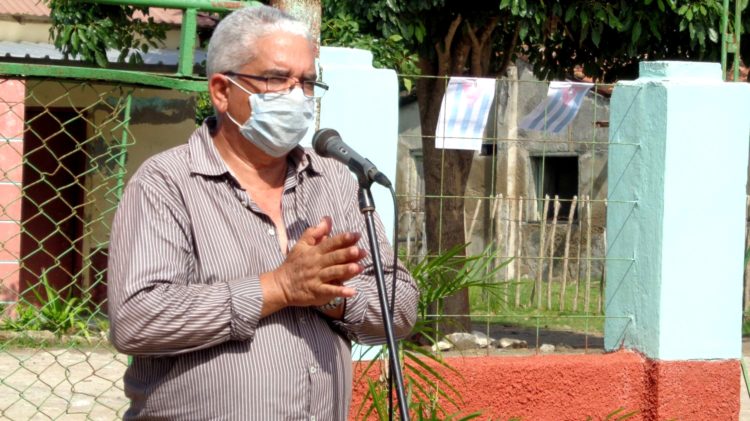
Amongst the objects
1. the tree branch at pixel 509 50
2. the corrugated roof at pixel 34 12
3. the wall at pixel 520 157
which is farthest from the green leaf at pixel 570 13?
the wall at pixel 520 157

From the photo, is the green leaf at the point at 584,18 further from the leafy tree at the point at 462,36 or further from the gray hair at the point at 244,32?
the gray hair at the point at 244,32

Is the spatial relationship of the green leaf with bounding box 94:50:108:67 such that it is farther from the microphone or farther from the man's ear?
the microphone

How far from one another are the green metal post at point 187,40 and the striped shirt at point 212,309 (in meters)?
0.98

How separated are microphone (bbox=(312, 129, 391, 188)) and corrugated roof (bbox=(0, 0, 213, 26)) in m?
9.12

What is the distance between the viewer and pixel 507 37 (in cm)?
977

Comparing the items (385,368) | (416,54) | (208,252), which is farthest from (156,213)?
(416,54)

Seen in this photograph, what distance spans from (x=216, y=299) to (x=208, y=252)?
14cm

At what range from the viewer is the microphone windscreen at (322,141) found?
2.43 metres

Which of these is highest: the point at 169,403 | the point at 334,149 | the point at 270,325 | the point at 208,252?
the point at 334,149

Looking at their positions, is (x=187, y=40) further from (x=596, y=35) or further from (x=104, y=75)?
(x=596, y=35)

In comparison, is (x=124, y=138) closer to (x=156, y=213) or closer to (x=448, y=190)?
(x=156, y=213)

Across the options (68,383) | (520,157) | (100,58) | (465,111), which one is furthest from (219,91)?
(520,157)

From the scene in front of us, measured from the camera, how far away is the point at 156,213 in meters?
2.32

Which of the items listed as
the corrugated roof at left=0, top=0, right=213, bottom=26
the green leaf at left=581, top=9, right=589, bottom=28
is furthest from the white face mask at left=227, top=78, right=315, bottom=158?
the corrugated roof at left=0, top=0, right=213, bottom=26
